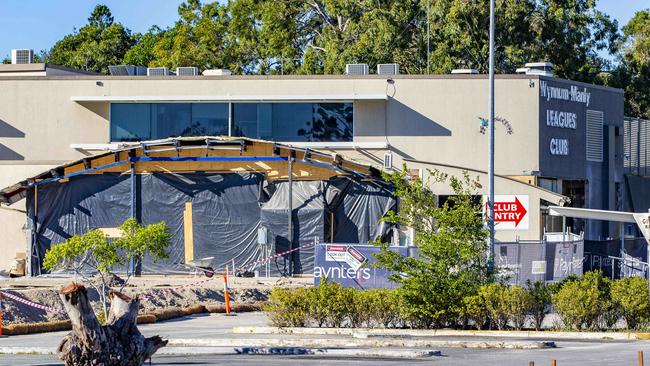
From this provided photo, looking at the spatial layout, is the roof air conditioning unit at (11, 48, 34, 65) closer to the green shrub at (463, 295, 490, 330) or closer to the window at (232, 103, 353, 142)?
the window at (232, 103, 353, 142)

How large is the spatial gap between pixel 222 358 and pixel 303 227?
953 inches

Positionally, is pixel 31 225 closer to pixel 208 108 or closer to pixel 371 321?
pixel 208 108

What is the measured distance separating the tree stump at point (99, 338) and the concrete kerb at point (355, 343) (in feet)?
25.3

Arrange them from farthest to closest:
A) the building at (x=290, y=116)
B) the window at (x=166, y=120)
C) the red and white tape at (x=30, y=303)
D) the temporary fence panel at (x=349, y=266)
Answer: the window at (x=166, y=120) → the building at (x=290, y=116) → the temporary fence panel at (x=349, y=266) → the red and white tape at (x=30, y=303)

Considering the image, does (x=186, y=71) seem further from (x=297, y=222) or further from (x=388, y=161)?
(x=388, y=161)

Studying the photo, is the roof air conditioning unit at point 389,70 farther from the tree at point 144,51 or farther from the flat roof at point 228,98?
the tree at point 144,51

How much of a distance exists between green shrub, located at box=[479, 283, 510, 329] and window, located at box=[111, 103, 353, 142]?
21815 millimetres

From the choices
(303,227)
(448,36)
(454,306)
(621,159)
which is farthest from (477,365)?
(448,36)

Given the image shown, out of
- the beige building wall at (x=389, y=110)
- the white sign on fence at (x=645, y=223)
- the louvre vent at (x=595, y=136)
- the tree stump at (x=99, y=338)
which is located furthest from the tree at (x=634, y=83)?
the tree stump at (x=99, y=338)

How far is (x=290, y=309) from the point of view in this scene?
93.6ft

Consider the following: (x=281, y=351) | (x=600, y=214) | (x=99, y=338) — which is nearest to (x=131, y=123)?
(x=600, y=214)

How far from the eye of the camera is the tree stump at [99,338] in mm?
15812

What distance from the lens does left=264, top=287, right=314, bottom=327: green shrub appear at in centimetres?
2848

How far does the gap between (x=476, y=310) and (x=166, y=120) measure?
24545 millimetres
